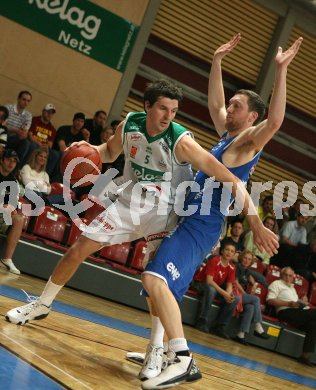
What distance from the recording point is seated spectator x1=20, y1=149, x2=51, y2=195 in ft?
29.8

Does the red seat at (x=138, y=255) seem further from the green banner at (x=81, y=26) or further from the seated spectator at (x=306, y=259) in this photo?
the green banner at (x=81, y=26)

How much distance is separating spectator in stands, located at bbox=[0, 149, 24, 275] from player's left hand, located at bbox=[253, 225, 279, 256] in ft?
16.0

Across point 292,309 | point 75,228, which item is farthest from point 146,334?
point 292,309

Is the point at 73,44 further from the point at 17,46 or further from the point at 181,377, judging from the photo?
the point at 181,377

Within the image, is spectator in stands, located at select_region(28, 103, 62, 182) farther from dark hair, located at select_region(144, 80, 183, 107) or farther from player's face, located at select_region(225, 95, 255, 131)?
player's face, located at select_region(225, 95, 255, 131)

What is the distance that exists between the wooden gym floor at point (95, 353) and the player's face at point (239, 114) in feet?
5.82

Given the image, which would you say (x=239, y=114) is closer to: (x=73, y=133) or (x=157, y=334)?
(x=157, y=334)

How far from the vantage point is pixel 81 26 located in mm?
11641

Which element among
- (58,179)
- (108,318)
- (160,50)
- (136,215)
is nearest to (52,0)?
(160,50)

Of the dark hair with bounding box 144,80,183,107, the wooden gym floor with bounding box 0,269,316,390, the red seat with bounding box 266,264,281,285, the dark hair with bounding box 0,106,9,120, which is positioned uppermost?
the dark hair with bounding box 0,106,9,120

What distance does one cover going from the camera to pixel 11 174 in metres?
8.56

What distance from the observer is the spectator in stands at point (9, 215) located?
27.1 ft

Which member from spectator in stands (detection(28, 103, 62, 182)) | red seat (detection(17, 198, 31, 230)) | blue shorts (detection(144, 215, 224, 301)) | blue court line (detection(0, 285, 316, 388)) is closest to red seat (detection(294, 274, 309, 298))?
blue court line (detection(0, 285, 316, 388))

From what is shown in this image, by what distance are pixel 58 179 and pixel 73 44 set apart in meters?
2.84
